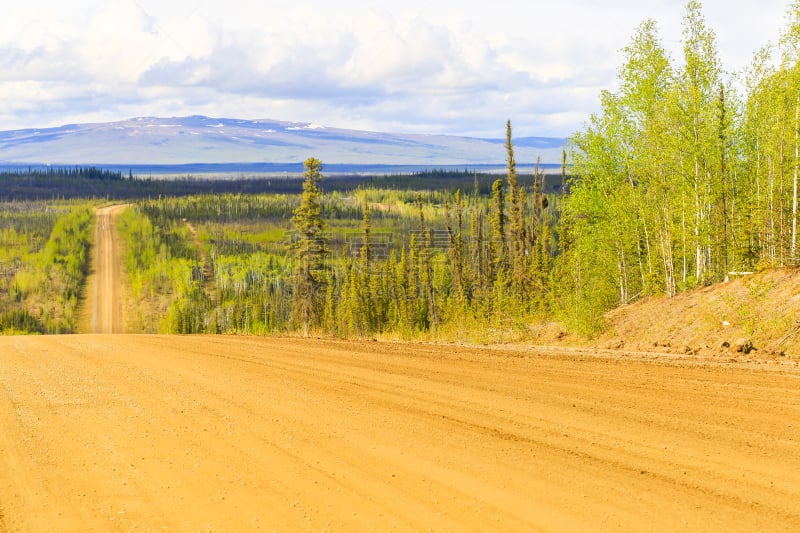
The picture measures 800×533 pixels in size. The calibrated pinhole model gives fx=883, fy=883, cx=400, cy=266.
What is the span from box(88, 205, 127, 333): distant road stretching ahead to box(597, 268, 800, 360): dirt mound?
97.9 metres

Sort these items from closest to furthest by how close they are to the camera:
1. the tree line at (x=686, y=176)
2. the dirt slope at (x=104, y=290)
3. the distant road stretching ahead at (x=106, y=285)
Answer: the tree line at (x=686, y=176) < the dirt slope at (x=104, y=290) < the distant road stretching ahead at (x=106, y=285)

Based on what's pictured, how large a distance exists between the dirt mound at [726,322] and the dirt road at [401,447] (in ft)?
9.93

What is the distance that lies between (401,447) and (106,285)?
139974mm

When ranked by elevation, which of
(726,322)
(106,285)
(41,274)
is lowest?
(106,285)

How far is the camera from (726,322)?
23.2 meters

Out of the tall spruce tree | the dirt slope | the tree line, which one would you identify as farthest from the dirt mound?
the dirt slope

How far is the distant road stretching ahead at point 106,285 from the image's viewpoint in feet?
393

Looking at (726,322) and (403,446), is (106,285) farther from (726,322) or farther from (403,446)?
(403,446)

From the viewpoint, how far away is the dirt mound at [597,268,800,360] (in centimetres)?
2106

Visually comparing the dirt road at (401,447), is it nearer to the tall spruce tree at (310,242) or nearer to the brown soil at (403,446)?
the brown soil at (403,446)

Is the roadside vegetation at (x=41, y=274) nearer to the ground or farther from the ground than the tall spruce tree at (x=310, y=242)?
nearer to the ground

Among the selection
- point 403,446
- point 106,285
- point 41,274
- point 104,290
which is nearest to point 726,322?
point 403,446

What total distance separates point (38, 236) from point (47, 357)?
551 feet

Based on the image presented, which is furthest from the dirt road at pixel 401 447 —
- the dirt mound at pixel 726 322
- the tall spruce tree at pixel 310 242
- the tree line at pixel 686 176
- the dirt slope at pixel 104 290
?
the dirt slope at pixel 104 290
